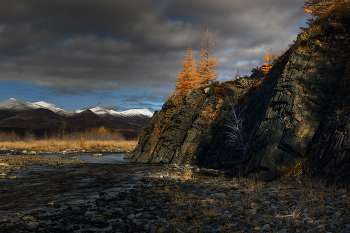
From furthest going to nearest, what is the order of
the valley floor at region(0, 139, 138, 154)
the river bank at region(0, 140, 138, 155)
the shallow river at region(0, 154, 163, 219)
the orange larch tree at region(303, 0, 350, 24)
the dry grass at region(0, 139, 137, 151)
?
the dry grass at region(0, 139, 137, 151) < the valley floor at region(0, 139, 138, 154) < the river bank at region(0, 140, 138, 155) < the orange larch tree at region(303, 0, 350, 24) < the shallow river at region(0, 154, 163, 219)

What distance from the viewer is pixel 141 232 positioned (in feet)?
24.8

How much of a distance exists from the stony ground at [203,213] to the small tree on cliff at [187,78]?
36.4m

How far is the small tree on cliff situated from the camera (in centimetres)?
4772

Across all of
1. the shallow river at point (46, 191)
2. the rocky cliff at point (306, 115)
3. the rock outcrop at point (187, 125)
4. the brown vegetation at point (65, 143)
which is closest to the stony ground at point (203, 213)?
the shallow river at point (46, 191)

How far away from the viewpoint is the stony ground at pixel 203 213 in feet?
24.9

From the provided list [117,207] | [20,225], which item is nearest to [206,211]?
[117,207]

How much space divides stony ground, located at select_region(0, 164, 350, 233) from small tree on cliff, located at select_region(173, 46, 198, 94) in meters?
36.4

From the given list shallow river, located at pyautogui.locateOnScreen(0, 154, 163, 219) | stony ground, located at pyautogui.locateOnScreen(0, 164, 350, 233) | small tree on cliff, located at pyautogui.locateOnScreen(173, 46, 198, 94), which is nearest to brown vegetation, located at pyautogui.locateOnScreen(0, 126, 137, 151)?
small tree on cliff, located at pyautogui.locateOnScreen(173, 46, 198, 94)

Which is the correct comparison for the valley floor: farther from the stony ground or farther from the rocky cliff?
the stony ground

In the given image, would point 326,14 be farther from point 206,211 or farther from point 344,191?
point 206,211

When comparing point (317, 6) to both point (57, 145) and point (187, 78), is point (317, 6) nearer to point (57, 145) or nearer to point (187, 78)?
point (187, 78)

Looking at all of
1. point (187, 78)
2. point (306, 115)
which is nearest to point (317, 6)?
point (306, 115)

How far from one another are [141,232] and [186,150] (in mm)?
22208

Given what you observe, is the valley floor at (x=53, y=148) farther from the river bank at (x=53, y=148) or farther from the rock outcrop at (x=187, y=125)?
the rock outcrop at (x=187, y=125)
